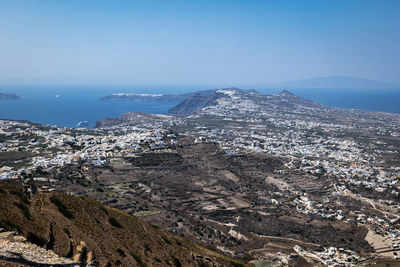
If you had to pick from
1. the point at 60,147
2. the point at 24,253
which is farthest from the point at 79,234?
the point at 60,147

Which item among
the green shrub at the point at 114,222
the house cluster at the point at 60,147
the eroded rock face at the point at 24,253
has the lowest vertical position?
the house cluster at the point at 60,147

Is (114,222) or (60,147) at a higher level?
(114,222)

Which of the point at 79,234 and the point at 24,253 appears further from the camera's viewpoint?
the point at 79,234

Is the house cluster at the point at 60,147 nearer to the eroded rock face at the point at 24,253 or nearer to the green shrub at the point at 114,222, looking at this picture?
the green shrub at the point at 114,222

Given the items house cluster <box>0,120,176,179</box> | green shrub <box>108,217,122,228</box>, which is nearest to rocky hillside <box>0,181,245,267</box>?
green shrub <box>108,217,122,228</box>

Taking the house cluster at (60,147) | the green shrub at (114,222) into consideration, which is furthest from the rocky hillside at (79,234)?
the house cluster at (60,147)

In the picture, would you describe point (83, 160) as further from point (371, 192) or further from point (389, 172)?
point (389, 172)

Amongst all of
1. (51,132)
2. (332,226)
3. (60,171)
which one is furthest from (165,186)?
(51,132)

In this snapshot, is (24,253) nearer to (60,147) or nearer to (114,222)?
(114,222)
